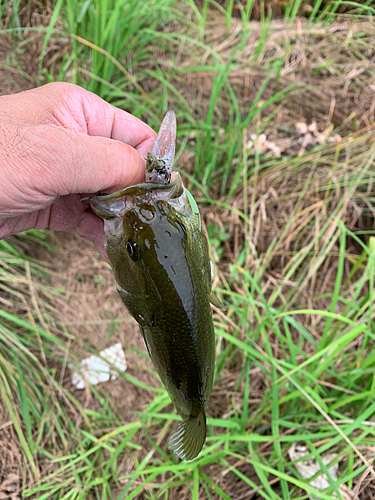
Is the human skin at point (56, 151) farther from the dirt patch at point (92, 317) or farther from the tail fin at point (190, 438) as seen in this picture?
the dirt patch at point (92, 317)

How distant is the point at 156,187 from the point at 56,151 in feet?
1.23

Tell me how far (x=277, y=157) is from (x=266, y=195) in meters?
0.34

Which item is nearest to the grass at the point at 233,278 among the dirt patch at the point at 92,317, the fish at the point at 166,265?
the dirt patch at the point at 92,317

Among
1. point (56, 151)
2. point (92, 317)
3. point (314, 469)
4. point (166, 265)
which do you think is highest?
point (56, 151)

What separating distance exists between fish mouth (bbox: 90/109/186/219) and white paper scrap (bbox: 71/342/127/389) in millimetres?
1422

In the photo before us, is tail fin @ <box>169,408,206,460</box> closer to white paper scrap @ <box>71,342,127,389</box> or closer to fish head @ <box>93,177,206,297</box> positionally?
fish head @ <box>93,177,206,297</box>

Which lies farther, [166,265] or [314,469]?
[314,469]

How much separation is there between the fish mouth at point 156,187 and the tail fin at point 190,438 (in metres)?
0.91

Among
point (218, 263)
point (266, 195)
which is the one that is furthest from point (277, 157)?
point (218, 263)

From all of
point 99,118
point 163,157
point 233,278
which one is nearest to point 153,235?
point 163,157

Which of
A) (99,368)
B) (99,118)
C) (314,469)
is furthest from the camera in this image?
(99,368)

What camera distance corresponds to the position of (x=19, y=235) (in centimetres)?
224

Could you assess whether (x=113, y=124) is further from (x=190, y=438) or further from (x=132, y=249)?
(x=190, y=438)

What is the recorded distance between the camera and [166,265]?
107cm
